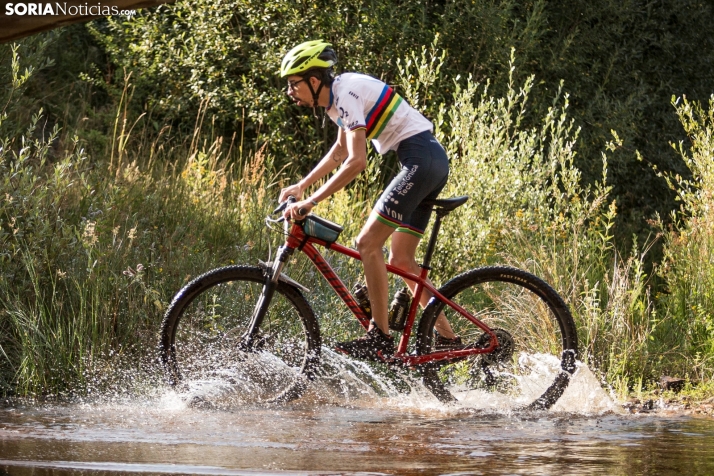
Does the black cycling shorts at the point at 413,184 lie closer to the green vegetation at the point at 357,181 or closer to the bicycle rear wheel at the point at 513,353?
the bicycle rear wheel at the point at 513,353

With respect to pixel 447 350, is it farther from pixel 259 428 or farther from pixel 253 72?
pixel 253 72

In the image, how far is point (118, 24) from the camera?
519 inches

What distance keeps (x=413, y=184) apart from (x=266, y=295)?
3.72ft

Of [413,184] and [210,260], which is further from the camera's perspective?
[210,260]

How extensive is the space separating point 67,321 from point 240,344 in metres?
1.40

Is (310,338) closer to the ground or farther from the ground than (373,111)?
closer to the ground

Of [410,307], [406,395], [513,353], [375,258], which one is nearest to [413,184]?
[375,258]

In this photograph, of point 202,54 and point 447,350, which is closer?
point 447,350

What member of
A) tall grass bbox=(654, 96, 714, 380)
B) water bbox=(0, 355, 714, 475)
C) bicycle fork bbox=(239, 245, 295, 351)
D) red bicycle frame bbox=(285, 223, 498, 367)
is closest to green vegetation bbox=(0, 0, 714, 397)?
tall grass bbox=(654, 96, 714, 380)

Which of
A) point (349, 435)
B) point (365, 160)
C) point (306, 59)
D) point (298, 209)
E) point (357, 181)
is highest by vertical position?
point (306, 59)

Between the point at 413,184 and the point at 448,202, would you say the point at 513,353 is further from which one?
the point at 413,184

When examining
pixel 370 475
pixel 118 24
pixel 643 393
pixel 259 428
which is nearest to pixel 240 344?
pixel 259 428

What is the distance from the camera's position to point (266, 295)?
6488 mm

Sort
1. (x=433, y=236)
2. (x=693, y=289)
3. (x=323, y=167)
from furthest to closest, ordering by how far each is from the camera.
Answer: (x=693, y=289), (x=323, y=167), (x=433, y=236)
